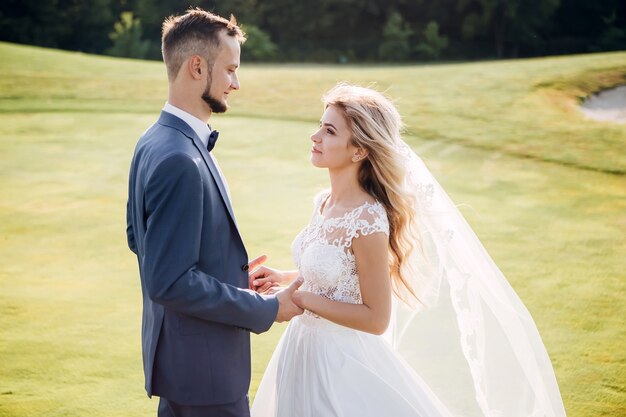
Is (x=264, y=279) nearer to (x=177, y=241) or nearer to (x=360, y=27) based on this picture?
(x=177, y=241)

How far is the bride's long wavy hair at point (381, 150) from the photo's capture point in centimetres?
320

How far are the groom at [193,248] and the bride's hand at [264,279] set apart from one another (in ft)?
1.52

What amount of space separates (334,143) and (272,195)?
6028mm

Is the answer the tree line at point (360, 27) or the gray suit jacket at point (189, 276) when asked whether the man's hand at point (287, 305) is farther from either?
the tree line at point (360, 27)

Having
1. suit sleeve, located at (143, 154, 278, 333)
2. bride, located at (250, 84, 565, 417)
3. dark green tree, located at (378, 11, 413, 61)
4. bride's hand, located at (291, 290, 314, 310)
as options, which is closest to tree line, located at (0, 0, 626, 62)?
dark green tree, located at (378, 11, 413, 61)

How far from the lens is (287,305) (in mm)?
3059

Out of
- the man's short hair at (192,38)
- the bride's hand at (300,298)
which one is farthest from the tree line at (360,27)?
the bride's hand at (300,298)

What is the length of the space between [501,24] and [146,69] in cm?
2701

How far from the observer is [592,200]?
30.3ft

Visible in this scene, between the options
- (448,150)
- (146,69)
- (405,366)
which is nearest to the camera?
(405,366)

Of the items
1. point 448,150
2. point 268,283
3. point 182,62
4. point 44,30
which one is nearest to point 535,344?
point 268,283

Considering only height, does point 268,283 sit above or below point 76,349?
above

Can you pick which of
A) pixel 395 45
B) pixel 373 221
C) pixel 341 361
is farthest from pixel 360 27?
pixel 341 361

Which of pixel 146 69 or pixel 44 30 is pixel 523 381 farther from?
pixel 44 30
